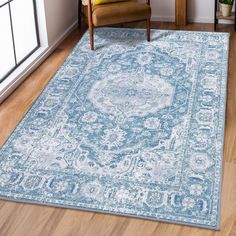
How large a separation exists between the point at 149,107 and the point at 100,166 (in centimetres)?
78

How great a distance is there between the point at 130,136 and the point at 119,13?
1.53 metres

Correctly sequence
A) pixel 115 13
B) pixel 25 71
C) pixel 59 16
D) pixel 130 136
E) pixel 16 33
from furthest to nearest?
pixel 59 16 < pixel 115 13 < pixel 16 33 < pixel 25 71 < pixel 130 136

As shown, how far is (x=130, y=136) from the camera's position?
10.8ft

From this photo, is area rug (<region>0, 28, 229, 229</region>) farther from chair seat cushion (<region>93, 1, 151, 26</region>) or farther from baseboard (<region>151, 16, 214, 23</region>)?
baseboard (<region>151, 16, 214, 23</region>)

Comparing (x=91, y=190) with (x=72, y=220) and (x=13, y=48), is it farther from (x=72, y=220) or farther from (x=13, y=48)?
(x=13, y=48)

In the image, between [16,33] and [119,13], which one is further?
[119,13]

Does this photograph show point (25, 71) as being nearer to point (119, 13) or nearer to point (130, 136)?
point (119, 13)

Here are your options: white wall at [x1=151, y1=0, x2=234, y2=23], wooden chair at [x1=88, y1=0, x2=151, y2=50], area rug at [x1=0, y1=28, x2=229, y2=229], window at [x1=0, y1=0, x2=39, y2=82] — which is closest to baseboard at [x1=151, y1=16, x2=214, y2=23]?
white wall at [x1=151, y1=0, x2=234, y2=23]

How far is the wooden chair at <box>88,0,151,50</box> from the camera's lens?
14.5 feet

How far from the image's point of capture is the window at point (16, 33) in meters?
4.05

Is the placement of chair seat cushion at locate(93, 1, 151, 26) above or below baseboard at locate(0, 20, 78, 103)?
above

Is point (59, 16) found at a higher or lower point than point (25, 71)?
higher

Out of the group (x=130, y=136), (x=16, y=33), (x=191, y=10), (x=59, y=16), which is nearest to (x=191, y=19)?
(x=191, y=10)

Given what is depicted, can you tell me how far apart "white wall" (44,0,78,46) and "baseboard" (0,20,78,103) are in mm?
56
